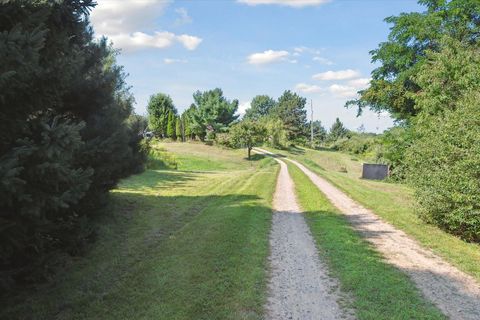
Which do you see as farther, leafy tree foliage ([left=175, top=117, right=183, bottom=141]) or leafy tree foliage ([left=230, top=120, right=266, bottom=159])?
leafy tree foliage ([left=175, top=117, right=183, bottom=141])

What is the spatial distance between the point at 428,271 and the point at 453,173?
4765mm

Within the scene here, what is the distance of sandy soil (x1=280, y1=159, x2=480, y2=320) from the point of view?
6652 millimetres

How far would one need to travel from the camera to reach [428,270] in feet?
27.7

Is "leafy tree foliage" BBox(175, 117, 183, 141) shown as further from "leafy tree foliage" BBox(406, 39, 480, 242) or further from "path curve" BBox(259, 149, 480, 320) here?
"path curve" BBox(259, 149, 480, 320)

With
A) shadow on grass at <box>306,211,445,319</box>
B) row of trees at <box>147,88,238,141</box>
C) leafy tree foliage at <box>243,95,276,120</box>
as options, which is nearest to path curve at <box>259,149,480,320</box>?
shadow on grass at <box>306,211,445,319</box>

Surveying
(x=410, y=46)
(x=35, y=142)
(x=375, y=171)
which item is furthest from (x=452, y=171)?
(x=375, y=171)

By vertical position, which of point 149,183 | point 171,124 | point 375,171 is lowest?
point 149,183

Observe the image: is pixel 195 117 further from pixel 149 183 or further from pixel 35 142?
pixel 35 142

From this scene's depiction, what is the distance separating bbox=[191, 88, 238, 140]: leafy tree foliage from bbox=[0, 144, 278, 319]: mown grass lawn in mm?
53252

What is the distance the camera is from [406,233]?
1190 centimetres

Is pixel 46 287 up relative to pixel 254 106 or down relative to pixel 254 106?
down

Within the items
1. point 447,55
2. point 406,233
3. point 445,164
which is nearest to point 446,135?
point 445,164

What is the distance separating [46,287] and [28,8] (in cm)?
460

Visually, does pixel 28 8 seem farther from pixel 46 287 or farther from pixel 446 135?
pixel 446 135
